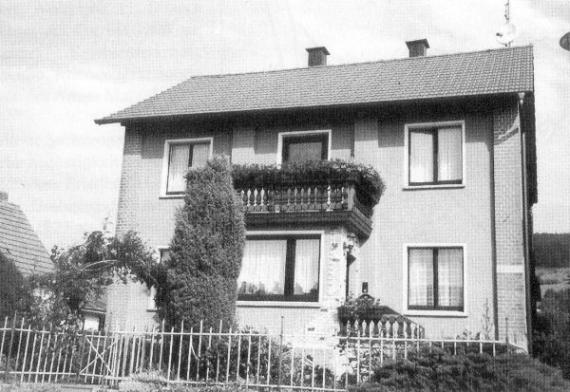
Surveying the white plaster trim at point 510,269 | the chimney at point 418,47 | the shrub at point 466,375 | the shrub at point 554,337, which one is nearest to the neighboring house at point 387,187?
the white plaster trim at point 510,269

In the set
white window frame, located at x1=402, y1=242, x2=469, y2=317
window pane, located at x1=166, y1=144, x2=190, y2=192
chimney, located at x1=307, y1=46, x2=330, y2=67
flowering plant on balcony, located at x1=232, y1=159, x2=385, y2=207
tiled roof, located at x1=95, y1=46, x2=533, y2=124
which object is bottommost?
white window frame, located at x1=402, y1=242, x2=469, y2=317

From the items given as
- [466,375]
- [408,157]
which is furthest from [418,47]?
[466,375]

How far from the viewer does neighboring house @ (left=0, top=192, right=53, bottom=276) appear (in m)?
24.5

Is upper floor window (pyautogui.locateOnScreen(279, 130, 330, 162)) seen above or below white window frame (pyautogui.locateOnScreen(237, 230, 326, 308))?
above

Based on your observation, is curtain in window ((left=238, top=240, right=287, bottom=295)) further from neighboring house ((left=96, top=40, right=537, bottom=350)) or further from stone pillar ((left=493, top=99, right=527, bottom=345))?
stone pillar ((left=493, top=99, right=527, bottom=345))

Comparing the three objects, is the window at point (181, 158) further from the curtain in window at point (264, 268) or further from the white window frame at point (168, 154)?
the curtain in window at point (264, 268)

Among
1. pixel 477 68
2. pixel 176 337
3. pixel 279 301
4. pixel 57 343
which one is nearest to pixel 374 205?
pixel 279 301

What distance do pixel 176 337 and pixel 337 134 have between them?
855 centimetres

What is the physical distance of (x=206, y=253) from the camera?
626 inches

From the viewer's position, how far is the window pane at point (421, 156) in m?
20.0

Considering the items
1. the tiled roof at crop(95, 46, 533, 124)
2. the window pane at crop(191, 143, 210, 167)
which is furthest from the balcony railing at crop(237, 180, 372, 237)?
the window pane at crop(191, 143, 210, 167)

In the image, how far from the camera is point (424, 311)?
18656 millimetres

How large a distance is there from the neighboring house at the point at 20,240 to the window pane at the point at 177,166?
5746 mm

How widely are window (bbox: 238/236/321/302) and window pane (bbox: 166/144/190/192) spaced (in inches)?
151
